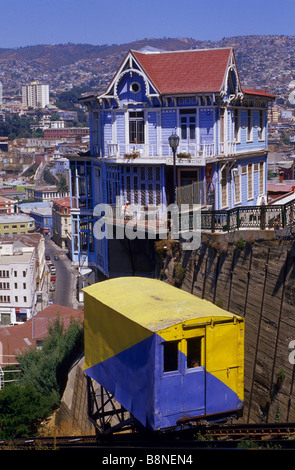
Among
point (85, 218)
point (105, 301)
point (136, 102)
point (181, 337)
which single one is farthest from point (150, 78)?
point (181, 337)

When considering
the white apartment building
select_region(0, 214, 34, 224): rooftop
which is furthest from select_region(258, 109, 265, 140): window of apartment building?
select_region(0, 214, 34, 224): rooftop

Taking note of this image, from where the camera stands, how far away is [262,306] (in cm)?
1466

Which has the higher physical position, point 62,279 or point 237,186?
point 237,186

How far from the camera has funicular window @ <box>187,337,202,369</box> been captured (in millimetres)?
11789

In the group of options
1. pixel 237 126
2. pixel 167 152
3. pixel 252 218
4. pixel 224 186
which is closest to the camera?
pixel 252 218

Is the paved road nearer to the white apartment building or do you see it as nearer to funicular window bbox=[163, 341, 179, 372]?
the white apartment building

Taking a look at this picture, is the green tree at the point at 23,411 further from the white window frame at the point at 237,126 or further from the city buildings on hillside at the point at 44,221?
the city buildings on hillside at the point at 44,221

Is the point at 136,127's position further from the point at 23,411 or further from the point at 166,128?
the point at 23,411

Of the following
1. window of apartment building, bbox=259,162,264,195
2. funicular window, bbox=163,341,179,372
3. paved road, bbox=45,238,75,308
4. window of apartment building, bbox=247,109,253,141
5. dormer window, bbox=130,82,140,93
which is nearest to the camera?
funicular window, bbox=163,341,179,372

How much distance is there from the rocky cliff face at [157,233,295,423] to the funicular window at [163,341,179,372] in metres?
2.94

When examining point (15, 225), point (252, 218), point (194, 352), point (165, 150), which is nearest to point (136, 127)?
point (165, 150)

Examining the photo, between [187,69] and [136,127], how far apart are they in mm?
2553

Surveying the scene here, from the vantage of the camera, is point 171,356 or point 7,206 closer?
point 171,356
